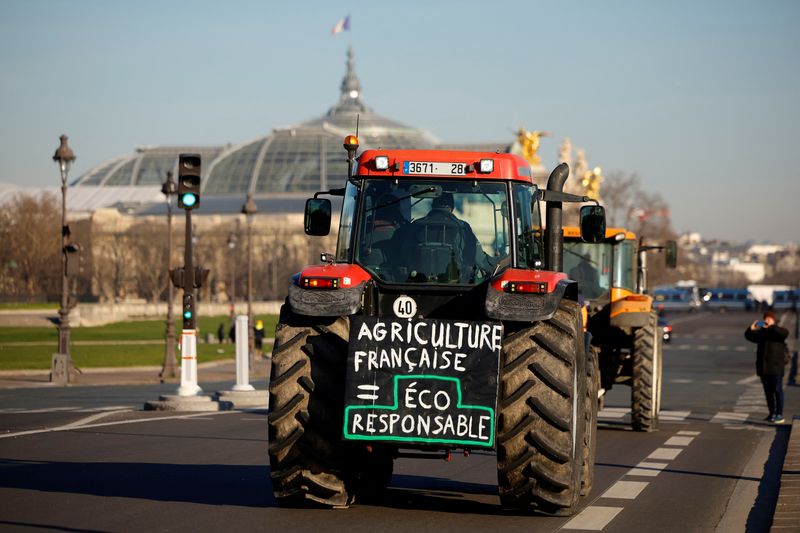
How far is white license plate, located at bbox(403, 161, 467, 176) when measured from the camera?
10961 mm

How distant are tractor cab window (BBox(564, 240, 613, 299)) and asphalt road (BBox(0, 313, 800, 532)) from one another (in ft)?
6.49

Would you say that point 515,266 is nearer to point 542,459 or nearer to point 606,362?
point 542,459

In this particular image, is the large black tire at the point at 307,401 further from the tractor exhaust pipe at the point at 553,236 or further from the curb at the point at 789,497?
the curb at the point at 789,497

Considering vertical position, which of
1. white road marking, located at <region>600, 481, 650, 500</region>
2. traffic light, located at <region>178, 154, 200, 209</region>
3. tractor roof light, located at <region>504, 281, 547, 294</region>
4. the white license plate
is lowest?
white road marking, located at <region>600, 481, 650, 500</region>

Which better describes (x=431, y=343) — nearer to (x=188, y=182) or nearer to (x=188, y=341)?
(x=188, y=341)

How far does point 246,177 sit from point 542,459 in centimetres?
17619

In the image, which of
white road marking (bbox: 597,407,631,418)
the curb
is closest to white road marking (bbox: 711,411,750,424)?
white road marking (bbox: 597,407,631,418)

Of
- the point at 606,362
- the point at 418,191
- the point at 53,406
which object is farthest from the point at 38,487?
the point at 53,406

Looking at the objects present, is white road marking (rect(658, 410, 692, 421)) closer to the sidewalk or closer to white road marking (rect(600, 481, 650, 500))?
white road marking (rect(600, 481, 650, 500))

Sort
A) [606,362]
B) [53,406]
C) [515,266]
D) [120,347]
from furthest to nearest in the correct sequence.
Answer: [120,347] < [53,406] < [606,362] < [515,266]

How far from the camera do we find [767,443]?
63.3ft

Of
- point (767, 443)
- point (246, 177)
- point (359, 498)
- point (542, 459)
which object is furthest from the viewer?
point (246, 177)

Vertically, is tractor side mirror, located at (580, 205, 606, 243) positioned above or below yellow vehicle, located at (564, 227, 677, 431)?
above

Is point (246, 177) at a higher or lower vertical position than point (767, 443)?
higher
